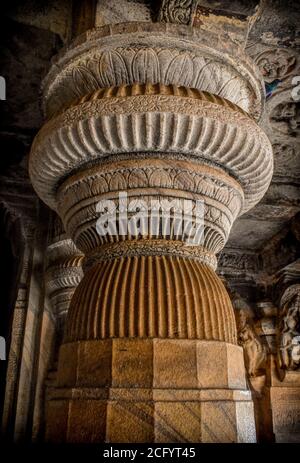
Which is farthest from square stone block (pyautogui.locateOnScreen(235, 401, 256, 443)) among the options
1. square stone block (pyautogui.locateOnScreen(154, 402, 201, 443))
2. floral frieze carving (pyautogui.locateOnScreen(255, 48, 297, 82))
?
floral frieze carving (pyautogui.locateOnScreen(255, 48, 297, 82))

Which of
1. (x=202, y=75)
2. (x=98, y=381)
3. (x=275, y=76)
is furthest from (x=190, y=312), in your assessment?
(x=275, y=76)

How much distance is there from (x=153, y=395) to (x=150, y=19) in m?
1.41

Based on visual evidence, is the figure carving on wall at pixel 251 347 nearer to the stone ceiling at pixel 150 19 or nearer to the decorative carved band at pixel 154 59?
the stone ceiling at pixel 150 19

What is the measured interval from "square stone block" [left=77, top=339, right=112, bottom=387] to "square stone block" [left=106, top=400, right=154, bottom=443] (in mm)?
73

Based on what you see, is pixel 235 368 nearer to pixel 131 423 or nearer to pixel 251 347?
pixel 131 423

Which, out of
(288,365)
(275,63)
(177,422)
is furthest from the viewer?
(288,365)

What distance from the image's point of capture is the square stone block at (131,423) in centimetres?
92

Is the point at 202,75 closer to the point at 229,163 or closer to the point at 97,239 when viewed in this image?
the point at 229,163

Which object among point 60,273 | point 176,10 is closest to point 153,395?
point 176,10

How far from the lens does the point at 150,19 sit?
5.33 ft

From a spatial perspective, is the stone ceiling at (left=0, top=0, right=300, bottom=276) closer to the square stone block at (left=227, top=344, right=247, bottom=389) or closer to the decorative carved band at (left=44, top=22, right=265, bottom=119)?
the decorative carved band at (left=44, top=22, right=265, bottom=119)

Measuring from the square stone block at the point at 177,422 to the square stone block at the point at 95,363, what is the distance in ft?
0.47

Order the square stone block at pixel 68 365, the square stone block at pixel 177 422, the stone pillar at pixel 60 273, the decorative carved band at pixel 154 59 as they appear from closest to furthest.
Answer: the square stone block at pixel 177 422 < the square stone block at pixel 68 365 < the decorative carved band at pixel 154 59 < the stone pillar at pixel 60 273

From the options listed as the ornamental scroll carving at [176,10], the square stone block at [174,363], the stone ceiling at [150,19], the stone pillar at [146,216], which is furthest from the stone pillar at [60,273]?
the square stone block at [174,363]
